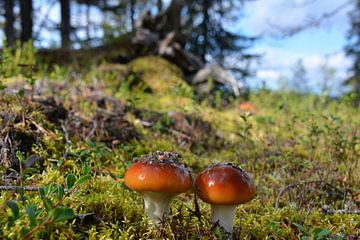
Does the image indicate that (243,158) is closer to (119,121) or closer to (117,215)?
(119,121)

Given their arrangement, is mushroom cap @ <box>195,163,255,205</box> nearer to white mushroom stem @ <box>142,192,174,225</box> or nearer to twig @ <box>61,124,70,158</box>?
white mushroom stem @ <box>142,192,174,225</box>

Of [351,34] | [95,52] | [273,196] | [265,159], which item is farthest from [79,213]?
[351,34]

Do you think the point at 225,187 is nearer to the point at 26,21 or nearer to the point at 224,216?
the point at 224,216

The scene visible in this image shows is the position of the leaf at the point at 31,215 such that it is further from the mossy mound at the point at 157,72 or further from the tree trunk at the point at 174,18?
the tree trunk at the point at 174,18

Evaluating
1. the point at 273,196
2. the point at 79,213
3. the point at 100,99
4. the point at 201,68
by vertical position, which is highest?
the point at 201,68

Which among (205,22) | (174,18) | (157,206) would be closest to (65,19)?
(174,18)

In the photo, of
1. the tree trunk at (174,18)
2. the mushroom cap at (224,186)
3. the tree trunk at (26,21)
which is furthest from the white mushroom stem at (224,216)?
the tree trunk at (26,21)
